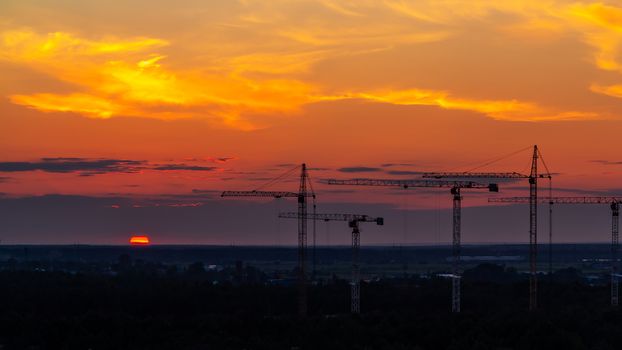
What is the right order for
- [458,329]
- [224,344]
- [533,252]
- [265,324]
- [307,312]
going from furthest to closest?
[307,312] < [533,252] < [265,324] < [458,329] < [224,344]

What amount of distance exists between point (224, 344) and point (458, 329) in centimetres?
2787

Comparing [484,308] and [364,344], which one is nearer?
[364,344]

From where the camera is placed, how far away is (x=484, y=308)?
641ft

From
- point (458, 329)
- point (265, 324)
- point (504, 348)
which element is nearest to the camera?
point (504, 348)

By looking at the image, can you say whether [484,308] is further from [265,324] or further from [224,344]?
[224,344]

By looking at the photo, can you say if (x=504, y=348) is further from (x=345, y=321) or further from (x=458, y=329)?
(x=345, y=321)

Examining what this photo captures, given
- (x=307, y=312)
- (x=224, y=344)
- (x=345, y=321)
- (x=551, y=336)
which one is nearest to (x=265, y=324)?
(x=345, y=321)

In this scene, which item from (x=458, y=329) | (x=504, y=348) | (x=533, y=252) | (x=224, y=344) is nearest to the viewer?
(x=504, y=348)

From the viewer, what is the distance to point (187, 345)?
120125mm

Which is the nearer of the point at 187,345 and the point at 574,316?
the point at 187,345

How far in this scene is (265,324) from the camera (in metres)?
147

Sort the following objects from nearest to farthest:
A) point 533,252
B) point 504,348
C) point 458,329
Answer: point 504,348, point 458,329, point 533,252

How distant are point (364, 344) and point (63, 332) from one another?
3857 cm

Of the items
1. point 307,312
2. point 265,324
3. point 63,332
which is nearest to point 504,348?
point 265,324
